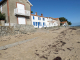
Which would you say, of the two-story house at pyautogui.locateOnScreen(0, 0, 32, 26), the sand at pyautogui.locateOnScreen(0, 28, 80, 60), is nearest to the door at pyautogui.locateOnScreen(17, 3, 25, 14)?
the two-story house at pyautogui.locateOnScreen(0, 0, 32, 26)

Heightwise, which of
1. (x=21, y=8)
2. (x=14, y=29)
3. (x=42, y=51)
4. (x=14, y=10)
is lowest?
(x=42, y=51)

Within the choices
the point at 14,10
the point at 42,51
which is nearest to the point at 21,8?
the point at 14,10

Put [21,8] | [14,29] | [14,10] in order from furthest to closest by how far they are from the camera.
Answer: [21,8]
[14,10]
[14,29]

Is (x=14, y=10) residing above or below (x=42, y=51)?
above

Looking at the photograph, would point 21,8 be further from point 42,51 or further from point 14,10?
point 42,51

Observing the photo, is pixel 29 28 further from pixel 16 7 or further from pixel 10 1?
pixel 10 1

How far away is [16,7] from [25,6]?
2058 mm

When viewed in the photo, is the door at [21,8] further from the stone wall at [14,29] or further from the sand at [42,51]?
the sand at [42,51]

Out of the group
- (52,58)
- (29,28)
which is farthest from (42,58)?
(29,28)

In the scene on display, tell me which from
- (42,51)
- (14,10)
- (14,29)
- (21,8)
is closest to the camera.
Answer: (42,51)

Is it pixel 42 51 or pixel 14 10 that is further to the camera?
pixel 14 10

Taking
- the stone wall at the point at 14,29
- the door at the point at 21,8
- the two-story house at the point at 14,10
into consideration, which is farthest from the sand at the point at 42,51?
the door at the point at 21,8

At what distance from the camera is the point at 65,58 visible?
313cm

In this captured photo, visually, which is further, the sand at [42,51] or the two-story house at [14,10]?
the two-story house at [14,10]
